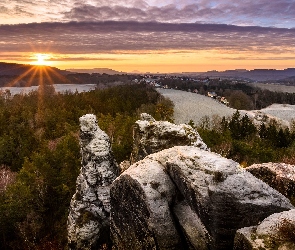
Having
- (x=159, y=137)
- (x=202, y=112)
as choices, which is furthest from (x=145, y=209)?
(x=202, y=112)

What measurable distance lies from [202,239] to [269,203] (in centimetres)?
270

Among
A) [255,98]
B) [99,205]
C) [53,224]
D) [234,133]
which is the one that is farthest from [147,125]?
[255,98]

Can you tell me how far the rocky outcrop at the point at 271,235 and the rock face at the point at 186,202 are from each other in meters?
1.01

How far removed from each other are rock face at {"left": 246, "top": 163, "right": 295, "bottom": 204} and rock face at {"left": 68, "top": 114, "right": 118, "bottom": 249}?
8.44 meters

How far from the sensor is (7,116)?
73.8 m

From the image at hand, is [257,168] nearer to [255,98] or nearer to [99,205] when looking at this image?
[99,205]

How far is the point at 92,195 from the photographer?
Result: 62.8 ft

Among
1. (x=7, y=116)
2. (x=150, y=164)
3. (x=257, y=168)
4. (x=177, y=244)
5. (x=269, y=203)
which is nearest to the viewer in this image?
(x=269, y=203)

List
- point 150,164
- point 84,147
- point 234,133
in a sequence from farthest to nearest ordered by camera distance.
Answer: point 234,133 < point 84,147 < point 150,164

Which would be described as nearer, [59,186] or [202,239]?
[202,239]

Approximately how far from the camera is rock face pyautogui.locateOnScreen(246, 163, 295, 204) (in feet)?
50.6

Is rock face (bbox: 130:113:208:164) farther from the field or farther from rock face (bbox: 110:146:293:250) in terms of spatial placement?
the field

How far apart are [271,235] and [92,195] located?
470 inches

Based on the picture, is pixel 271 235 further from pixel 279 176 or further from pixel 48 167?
pixel 48 167
